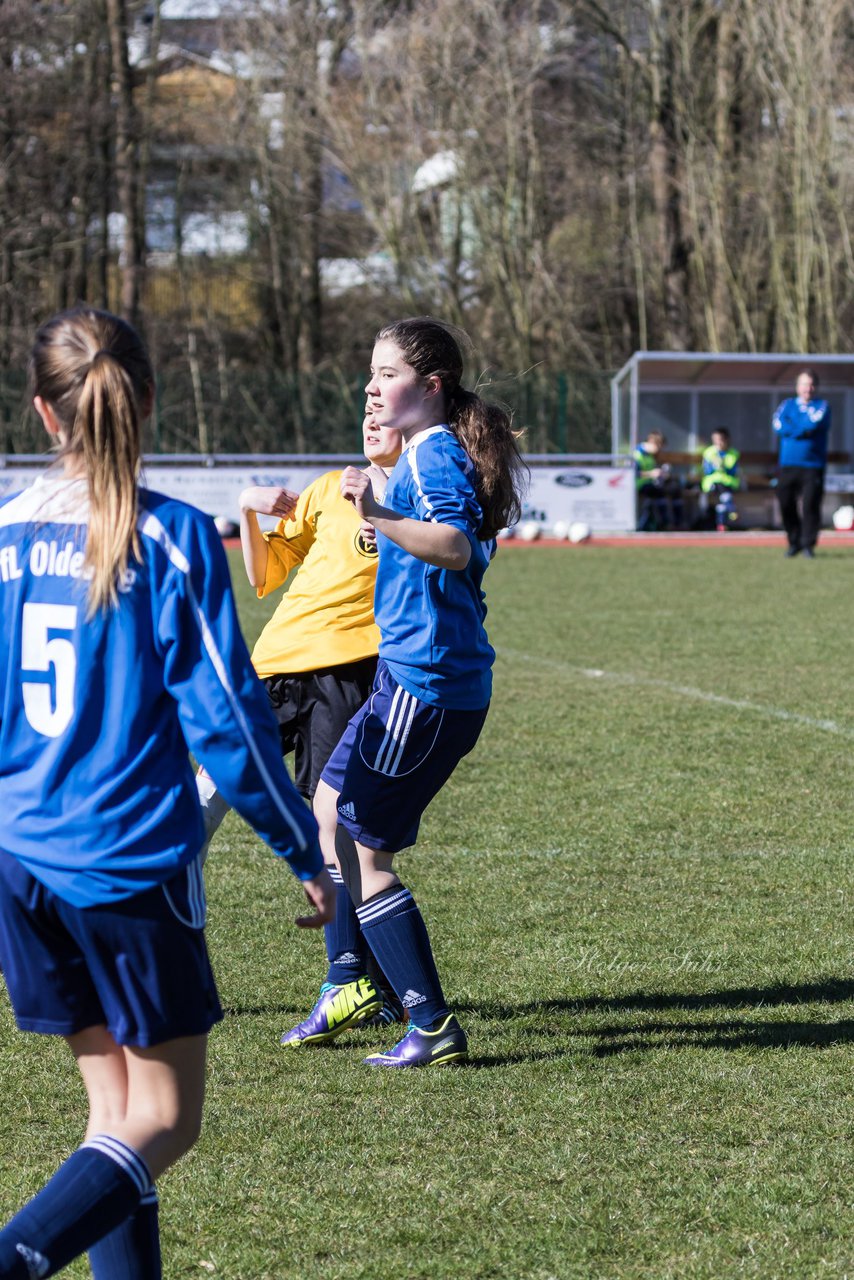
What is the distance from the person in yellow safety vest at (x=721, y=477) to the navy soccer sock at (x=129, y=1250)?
22.5m

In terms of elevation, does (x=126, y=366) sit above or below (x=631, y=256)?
below

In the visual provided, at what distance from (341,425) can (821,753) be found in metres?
20.3

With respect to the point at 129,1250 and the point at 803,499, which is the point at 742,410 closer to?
the point at 803,499

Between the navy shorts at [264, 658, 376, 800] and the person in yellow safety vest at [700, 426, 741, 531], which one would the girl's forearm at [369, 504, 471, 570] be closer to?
Answer: the navy shorts at [264, 658, 376, 800]

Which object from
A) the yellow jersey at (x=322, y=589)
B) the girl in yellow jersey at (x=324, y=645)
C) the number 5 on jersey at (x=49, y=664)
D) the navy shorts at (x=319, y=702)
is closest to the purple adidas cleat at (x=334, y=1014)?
the girl in yellow jersey at (x=324, y=645)

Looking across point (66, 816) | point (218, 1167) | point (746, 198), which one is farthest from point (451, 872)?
point (746, 198)

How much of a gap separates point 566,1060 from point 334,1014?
60cm

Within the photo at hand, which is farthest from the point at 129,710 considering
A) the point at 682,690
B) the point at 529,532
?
the point at 529,532

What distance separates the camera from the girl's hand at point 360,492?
9.71ft

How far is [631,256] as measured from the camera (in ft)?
107

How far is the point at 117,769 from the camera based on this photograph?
2.23 metres

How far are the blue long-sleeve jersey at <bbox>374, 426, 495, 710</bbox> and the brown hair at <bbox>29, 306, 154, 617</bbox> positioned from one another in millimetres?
1178

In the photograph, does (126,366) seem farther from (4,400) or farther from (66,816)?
(4,400)

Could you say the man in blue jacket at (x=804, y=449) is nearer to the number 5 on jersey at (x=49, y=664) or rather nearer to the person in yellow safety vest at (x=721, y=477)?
the person in yellow safety vest at (x=721, y=477)
